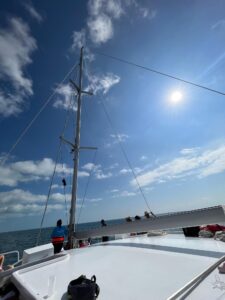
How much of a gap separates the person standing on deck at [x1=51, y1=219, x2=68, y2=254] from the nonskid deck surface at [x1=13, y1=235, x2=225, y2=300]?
3751 millimetres

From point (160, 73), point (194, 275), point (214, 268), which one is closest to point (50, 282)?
point (194, 275)

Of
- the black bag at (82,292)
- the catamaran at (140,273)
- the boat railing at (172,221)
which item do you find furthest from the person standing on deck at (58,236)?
the black bag at (82,292)

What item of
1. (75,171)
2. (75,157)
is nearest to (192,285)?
(75,171)

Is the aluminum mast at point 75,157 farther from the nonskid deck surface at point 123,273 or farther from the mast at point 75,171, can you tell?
the nonskid deck surface at point 123,273

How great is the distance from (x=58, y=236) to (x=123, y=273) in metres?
5.25

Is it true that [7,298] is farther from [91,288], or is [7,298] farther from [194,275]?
[194,275]

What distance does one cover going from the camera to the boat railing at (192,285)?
2.14 m

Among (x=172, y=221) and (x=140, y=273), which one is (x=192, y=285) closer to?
(x=140, y=273)

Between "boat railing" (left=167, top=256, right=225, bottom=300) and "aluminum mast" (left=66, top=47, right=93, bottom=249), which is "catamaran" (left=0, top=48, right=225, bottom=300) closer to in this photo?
"boat railing" (left=167, top=256, right=225, bottom=300)

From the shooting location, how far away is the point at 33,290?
97.0 inches

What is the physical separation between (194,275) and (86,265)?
5.72 feet

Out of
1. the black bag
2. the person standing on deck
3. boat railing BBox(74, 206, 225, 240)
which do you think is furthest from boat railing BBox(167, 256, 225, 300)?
the person standing on deck

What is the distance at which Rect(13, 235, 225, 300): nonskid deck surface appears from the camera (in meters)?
2.35

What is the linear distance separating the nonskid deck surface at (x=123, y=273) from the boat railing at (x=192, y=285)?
0.09 m
